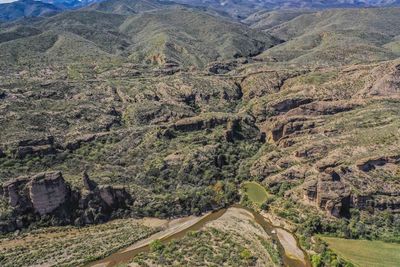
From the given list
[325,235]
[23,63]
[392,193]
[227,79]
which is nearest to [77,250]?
[325,235]

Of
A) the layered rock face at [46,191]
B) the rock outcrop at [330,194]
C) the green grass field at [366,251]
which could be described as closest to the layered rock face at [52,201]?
the layered rock face at [46,191]

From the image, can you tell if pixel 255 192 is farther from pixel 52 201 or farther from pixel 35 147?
pixel 35 147

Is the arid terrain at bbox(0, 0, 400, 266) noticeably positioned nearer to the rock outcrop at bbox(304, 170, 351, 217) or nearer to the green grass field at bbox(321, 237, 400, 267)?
the rock outcrop at bbox(304, 170, 351, 217)

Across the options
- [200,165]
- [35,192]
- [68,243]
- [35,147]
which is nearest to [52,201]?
[35,192]

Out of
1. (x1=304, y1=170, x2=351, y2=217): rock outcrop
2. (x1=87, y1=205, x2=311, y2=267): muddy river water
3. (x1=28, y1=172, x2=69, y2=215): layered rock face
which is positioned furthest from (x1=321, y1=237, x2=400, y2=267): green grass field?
(x1=28, y1=172, x2=69, y2=215): layered rock face

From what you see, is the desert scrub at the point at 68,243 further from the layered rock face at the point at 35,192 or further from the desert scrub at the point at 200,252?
the desert scrub at the point at 200,252
